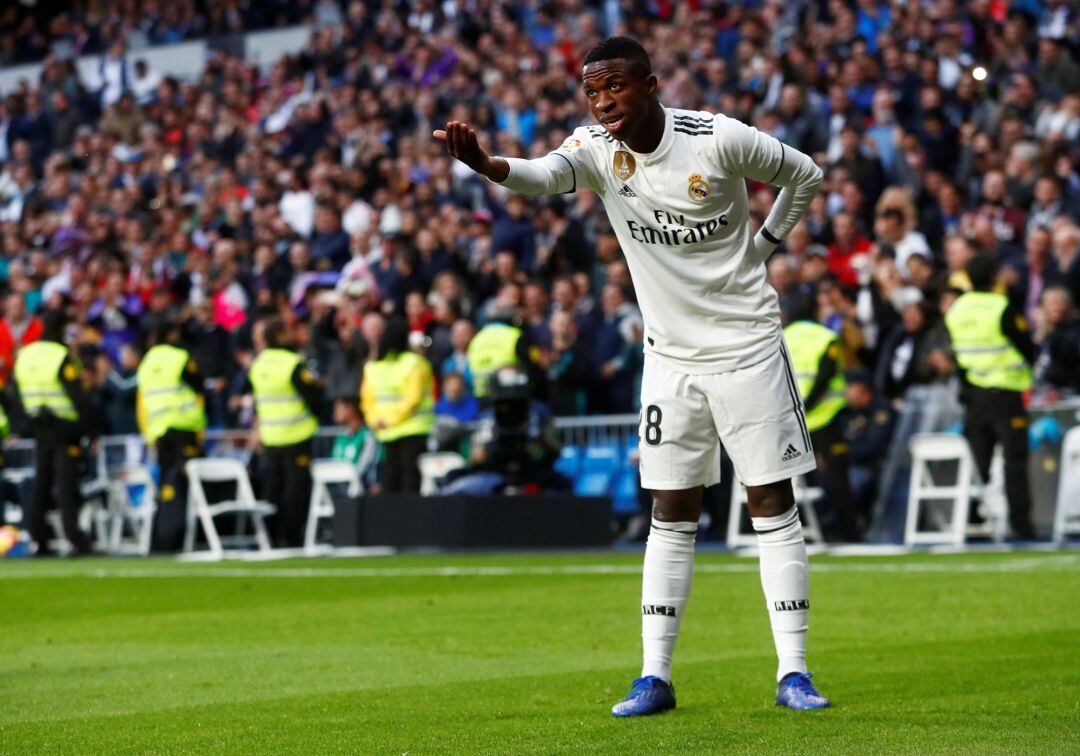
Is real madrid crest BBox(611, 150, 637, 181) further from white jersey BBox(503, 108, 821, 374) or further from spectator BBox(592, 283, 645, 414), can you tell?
spectator BBox(592, 283, 645, 414)

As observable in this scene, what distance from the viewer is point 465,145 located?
5.89 metres

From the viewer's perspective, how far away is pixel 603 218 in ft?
67.2

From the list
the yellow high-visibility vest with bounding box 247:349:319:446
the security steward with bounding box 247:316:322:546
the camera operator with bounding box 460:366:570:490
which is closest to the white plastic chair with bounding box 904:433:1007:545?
the camera operator with bounding box 460:366:570:490

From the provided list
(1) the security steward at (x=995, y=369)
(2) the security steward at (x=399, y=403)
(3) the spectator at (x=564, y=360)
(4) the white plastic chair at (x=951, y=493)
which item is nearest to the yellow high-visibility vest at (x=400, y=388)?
(2) the security steward at (x=399, y=403)

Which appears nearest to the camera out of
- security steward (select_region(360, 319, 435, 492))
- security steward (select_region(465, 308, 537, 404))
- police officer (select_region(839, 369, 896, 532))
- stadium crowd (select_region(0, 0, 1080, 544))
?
police officer (select_region(839, 369, 896, 532))

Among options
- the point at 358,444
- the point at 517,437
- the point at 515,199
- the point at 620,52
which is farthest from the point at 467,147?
the point at 515,199

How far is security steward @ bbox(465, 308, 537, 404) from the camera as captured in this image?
17.6m

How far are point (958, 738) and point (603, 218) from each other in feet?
50.4

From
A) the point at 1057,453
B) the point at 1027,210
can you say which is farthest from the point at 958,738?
the point at 1027,210

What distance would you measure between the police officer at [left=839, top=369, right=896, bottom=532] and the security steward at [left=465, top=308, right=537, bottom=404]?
3.14 meters

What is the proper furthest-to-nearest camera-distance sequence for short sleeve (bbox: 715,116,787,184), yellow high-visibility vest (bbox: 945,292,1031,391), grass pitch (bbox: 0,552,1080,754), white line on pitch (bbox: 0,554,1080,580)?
yellow high-visibility vest (bbox: 945,292,1031,391)
white line on pitch (bbox: 0,554,1080,580)
short sleeve (bbox: 715,116,787,184)
grass pitch (bbox: 0,552,1080,754)

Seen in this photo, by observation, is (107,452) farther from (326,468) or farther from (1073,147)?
(1073,147)

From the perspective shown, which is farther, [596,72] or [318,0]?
[318,0]

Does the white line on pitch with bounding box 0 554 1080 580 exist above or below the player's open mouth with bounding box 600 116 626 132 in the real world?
below
